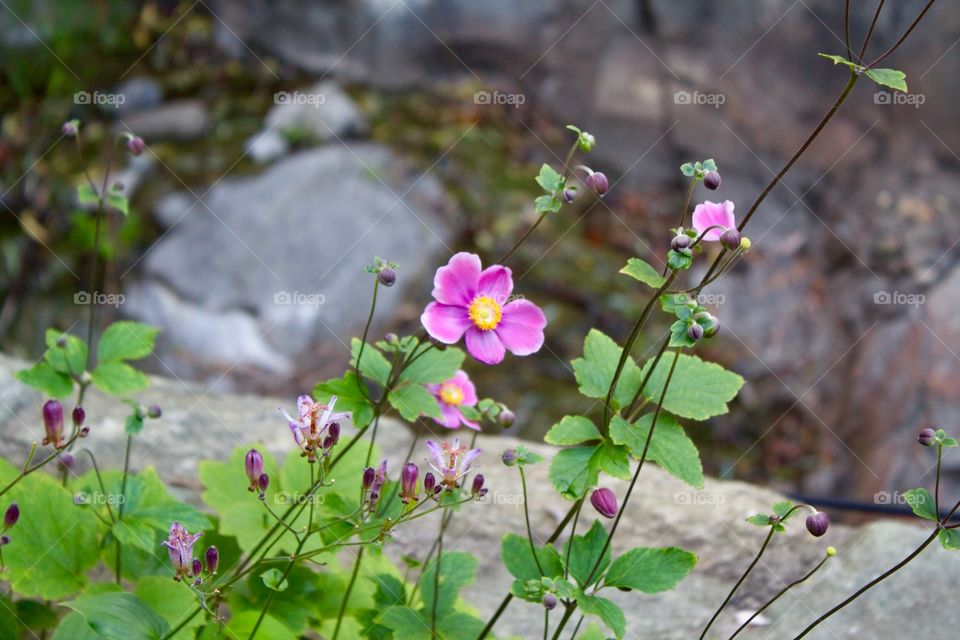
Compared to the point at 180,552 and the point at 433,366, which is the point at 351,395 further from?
the point at 180,552

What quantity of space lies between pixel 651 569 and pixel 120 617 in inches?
27.8

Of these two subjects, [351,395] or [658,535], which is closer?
[351,395]

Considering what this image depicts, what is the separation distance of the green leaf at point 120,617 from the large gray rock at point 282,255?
2264 millimetres

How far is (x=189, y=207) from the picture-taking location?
4.08m

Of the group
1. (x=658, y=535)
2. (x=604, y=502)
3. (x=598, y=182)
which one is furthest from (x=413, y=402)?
(x=658, y=535)

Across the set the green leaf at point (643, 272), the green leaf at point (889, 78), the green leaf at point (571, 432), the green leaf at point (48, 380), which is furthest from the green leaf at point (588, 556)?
the green leaf at point (48, 380)

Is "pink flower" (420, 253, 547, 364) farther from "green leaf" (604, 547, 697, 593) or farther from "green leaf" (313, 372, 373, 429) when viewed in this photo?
"green leaf" (604, 547, 697, 593)

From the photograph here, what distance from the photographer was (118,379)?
1.57 metres

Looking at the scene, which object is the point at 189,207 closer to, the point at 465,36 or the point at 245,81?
the point at 245,81

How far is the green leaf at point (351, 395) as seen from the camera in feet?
4.61

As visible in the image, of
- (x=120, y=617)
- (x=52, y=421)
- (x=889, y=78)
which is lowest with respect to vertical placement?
(x=120, y=617)

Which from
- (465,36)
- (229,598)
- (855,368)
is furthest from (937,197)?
(229,598)

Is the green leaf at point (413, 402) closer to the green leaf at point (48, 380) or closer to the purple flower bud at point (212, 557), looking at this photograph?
the purple flower bud at point (212, 557)

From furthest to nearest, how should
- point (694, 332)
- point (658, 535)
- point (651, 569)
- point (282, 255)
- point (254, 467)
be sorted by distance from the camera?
point (282, 255) < point (658, 535) < point (651, 569) < point (254, 467) < point (694, 332)
